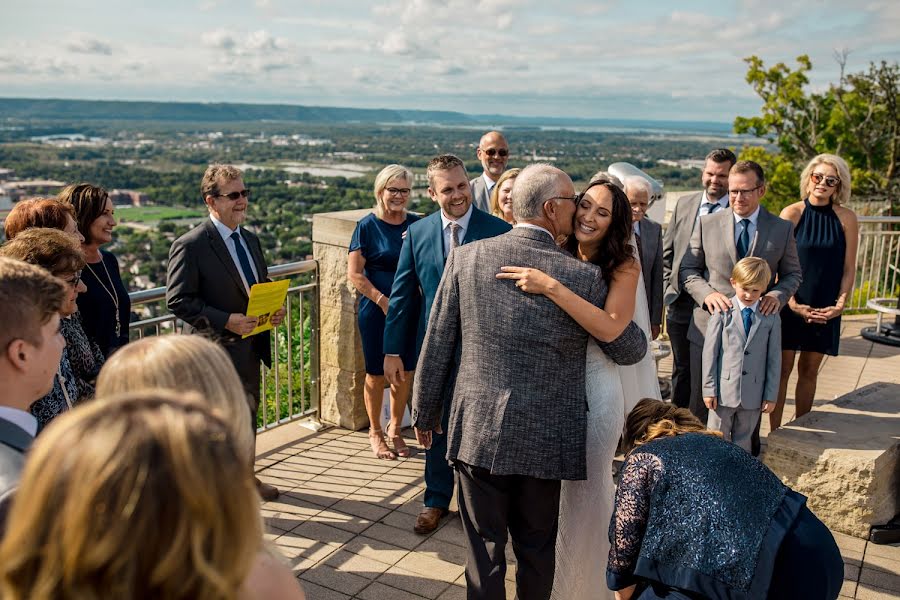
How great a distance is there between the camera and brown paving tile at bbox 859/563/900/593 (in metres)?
3.74

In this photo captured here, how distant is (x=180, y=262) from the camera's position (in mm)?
4223

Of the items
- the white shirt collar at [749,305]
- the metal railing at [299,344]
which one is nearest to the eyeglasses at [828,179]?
the white shirt collar at [749,305]

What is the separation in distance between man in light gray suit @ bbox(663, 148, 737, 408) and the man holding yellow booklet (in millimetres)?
2688

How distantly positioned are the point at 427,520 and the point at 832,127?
25017mm

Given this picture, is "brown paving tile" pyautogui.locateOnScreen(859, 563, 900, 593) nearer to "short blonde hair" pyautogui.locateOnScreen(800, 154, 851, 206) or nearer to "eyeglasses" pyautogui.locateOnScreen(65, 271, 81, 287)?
"short blonde hair" pyautogui.locateOnScreen(800, 154, 851, 206)

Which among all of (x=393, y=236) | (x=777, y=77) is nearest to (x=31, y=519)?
(x=393, y=236)

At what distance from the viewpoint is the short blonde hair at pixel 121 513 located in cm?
101

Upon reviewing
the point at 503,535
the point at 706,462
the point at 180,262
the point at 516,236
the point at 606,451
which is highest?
the point at 516,236

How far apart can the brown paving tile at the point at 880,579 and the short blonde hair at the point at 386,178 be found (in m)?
3.41

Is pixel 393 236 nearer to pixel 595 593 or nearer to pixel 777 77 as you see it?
pixel 595 593

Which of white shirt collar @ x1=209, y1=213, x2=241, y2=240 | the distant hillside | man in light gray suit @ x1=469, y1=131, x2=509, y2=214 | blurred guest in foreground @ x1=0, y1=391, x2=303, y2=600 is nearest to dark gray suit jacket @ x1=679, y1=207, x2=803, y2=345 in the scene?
man in light gray suit @ x1=469, y1=131, x2=509, y2=214

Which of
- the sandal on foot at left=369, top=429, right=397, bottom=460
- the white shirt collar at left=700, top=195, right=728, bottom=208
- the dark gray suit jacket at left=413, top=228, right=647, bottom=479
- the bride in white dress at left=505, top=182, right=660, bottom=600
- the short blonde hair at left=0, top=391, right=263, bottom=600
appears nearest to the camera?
the short blonde hair at left=0, top=391, right=263, bottom=600

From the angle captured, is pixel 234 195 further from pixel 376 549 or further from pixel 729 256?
pixel 729 256

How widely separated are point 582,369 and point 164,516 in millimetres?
2284
